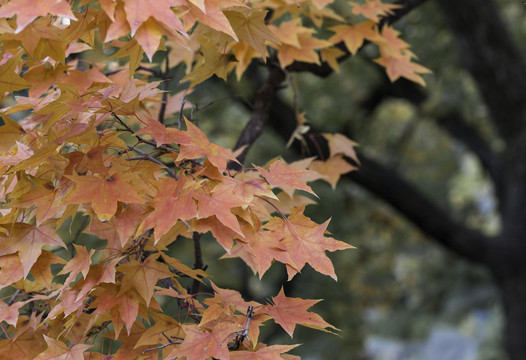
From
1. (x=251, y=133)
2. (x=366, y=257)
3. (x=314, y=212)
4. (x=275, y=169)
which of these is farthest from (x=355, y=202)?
(x=275, y=169)

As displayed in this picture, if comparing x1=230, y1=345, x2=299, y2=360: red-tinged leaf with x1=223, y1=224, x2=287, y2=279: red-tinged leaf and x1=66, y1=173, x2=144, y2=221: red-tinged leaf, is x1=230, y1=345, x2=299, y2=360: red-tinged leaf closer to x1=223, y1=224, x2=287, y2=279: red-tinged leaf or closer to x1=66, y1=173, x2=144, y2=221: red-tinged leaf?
x1=223, y1=224, x2=287, y2=279: red-tinged leaf

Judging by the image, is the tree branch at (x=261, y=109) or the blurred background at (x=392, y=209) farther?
the blurred background at (x=392, y=209)

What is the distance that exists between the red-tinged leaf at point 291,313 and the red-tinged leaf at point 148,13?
1.73 feet

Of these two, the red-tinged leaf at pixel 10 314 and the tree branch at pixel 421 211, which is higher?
the red-tinged leaf at pixel 10 314

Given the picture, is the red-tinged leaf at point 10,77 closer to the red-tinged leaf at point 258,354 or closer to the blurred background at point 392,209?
the red-tinged leaf at point 258,354

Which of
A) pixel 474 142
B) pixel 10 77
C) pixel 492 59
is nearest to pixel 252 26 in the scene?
pixel 10 77

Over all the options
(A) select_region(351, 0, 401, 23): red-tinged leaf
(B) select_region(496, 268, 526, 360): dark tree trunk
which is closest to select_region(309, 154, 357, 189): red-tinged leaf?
(A) select_region(351, 0, 401, 23): red-tinged leaf

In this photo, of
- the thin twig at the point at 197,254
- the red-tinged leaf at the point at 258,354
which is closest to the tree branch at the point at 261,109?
the thin twig at the point at 197,254

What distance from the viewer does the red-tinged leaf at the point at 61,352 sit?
3.14 ft

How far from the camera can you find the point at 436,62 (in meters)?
5.21

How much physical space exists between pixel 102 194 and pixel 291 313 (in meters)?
0.41

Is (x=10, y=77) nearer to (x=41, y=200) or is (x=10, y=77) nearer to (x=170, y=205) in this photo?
(x=41, y=200)

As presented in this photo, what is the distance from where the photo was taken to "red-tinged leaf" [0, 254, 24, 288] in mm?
999

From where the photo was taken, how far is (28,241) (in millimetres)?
1021
